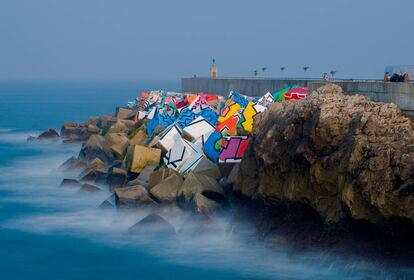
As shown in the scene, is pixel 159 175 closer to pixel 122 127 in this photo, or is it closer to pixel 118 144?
pixel 118 144

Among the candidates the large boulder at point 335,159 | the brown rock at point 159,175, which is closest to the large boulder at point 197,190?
the large boulder at point 335,159

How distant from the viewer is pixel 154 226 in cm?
1532

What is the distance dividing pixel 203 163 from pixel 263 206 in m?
3.25

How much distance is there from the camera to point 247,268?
13.5 m

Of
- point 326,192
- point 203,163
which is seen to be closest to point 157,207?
point 203,163

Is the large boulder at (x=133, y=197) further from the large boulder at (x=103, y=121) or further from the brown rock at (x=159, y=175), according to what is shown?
the large boulder at (x=103, y=121)

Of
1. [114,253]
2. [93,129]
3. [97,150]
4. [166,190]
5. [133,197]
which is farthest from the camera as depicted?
[93,129]

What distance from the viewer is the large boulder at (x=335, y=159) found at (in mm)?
11438

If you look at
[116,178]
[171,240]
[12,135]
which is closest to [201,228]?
[171,240]

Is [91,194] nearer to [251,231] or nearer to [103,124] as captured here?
[251,231]

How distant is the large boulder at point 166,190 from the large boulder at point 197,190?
34cm

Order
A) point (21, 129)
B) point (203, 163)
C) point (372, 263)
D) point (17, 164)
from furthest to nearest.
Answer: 1. point (21, 129)
2. point (17, 164)
3. point (203, 163)
4. point (372, 263)

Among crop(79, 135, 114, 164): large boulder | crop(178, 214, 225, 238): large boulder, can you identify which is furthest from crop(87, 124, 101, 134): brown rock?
crop(178, 214, 225, 238): large boulder

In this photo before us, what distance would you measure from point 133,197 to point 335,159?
588 cm
